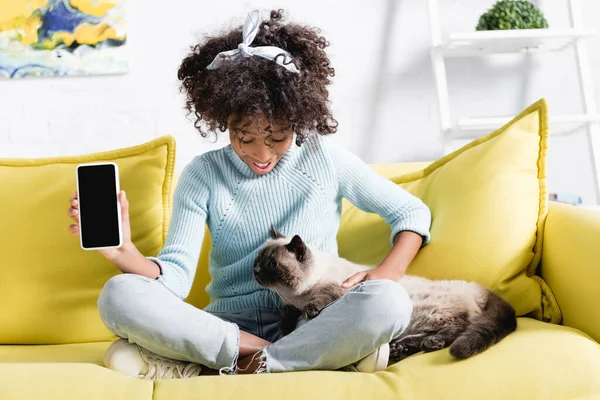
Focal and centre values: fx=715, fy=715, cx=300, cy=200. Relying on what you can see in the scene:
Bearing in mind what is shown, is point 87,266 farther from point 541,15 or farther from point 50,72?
point 541,15

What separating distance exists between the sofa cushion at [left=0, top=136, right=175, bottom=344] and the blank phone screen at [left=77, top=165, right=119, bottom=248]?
1.11ft

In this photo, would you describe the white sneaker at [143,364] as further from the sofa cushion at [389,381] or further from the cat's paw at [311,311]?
the cat's paw at [311,311]

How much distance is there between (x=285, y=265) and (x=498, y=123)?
1.07m

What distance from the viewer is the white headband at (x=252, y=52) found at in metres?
1.49

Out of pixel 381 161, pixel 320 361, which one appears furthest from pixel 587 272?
pixel 381 161

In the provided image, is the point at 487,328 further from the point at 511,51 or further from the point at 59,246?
the point at 511,51

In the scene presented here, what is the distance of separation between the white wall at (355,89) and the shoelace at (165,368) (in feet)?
3.69

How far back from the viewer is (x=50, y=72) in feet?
7.49

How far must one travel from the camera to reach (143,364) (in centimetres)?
126

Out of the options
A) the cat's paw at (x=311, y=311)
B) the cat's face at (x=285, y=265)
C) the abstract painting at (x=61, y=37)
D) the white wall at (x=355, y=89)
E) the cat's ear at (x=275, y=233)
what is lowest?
the cat's paw at (x=311, y=311)

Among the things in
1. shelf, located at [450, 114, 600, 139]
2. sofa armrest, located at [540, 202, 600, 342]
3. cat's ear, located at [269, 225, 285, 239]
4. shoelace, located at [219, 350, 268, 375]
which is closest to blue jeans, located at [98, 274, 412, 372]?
shoelace, located at [219, 350, 268, 375]

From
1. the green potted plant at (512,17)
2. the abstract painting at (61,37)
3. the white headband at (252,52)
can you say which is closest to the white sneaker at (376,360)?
the white headband at (252,52)

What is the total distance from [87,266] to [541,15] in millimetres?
1543

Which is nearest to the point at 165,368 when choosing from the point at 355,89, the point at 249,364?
the point at 249,364
